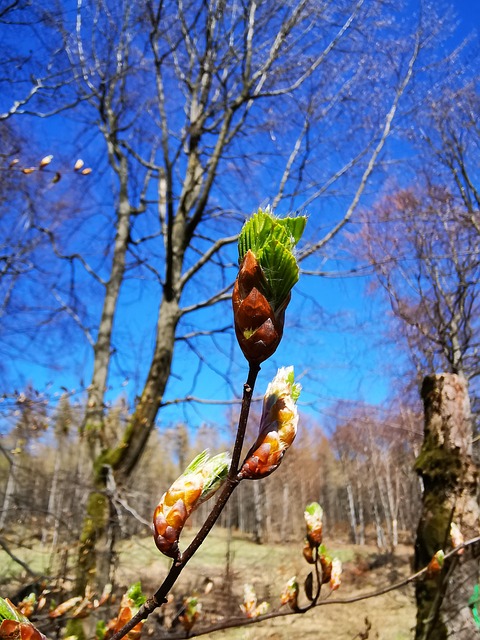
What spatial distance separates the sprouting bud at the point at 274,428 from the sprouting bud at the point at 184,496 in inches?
2.3

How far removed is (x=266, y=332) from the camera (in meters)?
0.46

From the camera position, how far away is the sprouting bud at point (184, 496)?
479 millimetres

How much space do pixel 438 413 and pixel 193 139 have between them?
3612mm

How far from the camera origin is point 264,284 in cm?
48

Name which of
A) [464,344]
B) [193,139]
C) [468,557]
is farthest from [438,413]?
[193,139]

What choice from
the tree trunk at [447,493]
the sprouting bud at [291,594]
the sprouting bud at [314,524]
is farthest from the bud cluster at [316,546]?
the tree trunk at [447,493]

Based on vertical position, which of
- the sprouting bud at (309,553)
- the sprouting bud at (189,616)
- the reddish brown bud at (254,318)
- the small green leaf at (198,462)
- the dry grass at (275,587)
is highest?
the reddish brown bud at (254,318)

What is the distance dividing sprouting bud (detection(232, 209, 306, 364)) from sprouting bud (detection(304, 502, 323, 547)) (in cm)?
94

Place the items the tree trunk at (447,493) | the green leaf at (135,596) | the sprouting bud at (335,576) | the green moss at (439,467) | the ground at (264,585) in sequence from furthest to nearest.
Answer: the ground at (264,585) < the green moss at (439,467) < the tree trunk at (447,493) < the sprouting bud at (335,576) < the green leaf at (135,596)

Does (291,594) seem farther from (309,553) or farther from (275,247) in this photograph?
(275,247)

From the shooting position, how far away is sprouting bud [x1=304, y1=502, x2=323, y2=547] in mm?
1212

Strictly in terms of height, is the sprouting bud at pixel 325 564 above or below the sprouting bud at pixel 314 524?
below

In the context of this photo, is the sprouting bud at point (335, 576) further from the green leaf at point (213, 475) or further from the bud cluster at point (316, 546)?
the green leaf at point (213, 475)

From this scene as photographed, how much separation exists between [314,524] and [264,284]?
1005 mm
